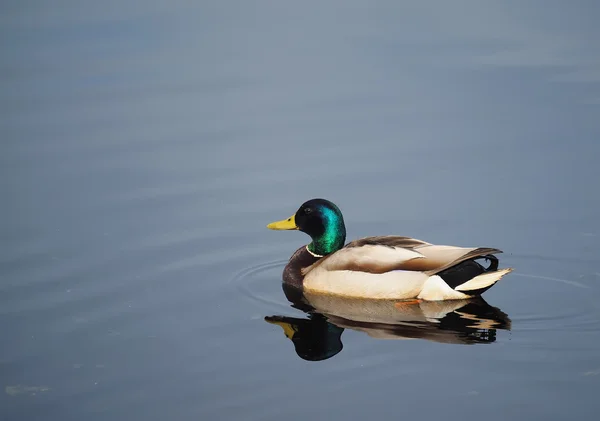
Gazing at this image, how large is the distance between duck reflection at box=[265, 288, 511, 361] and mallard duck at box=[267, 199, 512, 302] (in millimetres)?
123

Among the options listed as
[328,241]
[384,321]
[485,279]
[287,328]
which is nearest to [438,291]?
[485,279]

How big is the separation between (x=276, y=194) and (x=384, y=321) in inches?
149

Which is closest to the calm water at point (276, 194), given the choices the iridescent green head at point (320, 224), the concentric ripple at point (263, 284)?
the concentric ripple at point (263, 284)

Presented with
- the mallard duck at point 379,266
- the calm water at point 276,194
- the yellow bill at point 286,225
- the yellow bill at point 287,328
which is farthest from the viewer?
the yellow bill at point 286,225

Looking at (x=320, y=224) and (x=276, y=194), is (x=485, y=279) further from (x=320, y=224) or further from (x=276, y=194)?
(x=276, y=194)

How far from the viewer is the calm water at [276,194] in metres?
8.74

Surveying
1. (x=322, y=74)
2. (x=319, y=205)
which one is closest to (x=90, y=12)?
(x=322, y=74)

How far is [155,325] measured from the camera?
10172mm

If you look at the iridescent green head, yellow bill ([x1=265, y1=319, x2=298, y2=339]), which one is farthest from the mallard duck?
yellow bill ([x1=265, y1=319, x2=298, y2=339])

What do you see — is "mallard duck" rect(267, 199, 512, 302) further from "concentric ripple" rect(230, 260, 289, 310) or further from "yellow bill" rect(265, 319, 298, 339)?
"yellow bill" rect(265, 319, 298, 339)

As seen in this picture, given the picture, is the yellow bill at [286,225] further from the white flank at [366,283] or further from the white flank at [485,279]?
the white flank at [485,279]

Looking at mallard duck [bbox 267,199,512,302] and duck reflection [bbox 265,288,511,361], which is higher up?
mallard duck [bbox 267,199,512,302]

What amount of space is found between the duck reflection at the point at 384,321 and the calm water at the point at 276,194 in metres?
0.04

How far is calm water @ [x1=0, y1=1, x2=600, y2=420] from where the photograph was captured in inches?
344
